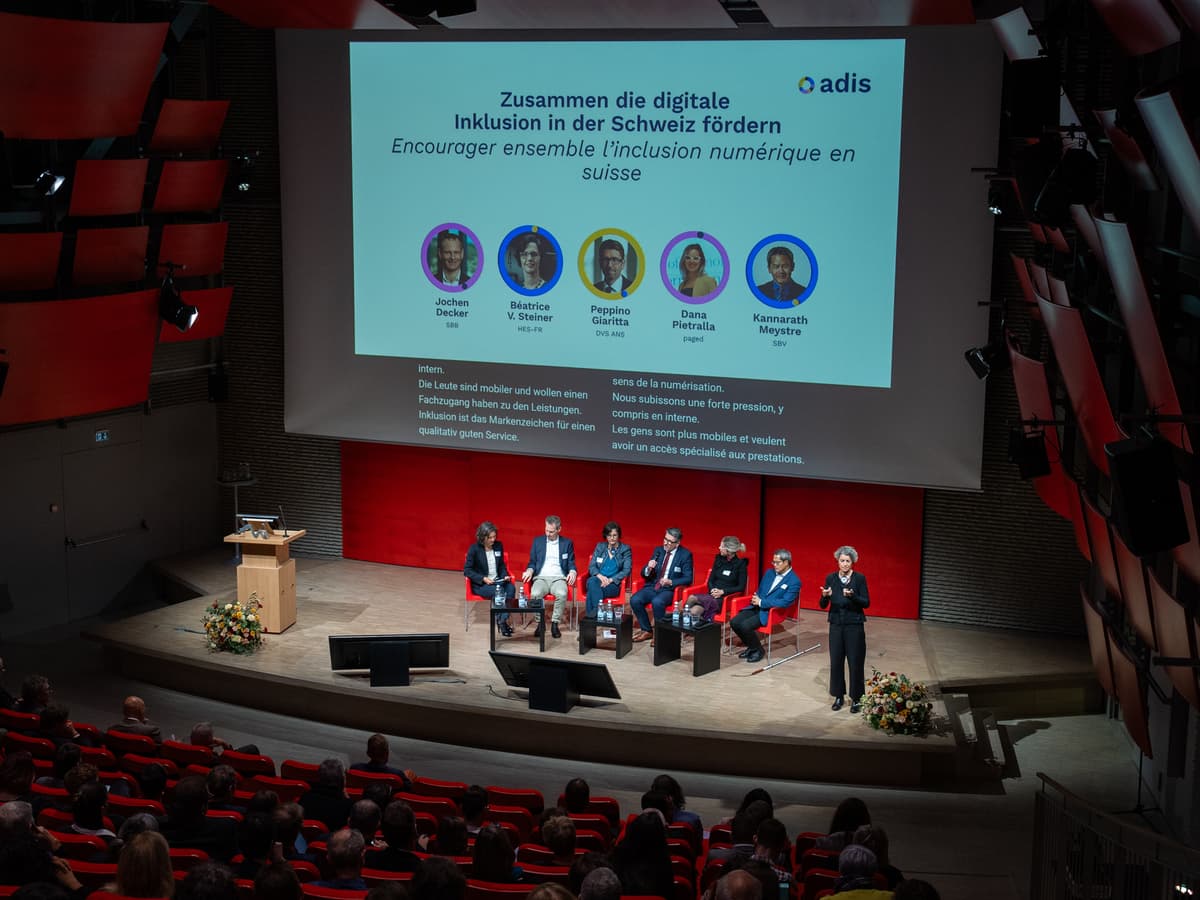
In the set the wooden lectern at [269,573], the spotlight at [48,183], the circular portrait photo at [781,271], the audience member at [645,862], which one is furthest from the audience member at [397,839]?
the spotlight at [48,183]

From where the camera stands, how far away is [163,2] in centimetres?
1203

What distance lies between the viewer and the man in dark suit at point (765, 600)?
10.2 metres

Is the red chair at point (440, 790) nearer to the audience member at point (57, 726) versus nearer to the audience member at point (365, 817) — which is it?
the audience member at point (365, 817)

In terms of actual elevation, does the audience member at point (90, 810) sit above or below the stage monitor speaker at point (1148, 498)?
below

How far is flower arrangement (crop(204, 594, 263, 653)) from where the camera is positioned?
1056cm

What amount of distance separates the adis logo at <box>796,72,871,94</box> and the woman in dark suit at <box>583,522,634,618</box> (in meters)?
3.77

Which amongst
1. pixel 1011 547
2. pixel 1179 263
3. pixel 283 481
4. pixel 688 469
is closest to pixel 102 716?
pixel 283 481

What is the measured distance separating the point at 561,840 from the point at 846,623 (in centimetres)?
420

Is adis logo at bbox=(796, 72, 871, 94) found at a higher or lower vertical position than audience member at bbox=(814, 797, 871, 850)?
higher

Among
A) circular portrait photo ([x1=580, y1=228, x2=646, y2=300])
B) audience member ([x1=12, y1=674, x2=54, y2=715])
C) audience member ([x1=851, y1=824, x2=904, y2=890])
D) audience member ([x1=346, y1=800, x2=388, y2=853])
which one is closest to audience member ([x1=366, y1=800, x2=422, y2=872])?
audience member ([x1=346, y1=800, x2=388, y2=853])

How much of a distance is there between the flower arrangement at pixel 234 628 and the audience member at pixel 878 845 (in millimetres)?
6210

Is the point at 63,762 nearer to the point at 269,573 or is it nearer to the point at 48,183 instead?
the point at 269,573

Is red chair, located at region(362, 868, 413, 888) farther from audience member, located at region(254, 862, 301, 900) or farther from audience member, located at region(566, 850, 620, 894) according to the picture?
audience member, located at region(254, 862, 301, 900)

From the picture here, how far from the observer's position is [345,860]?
5109 millimetres
